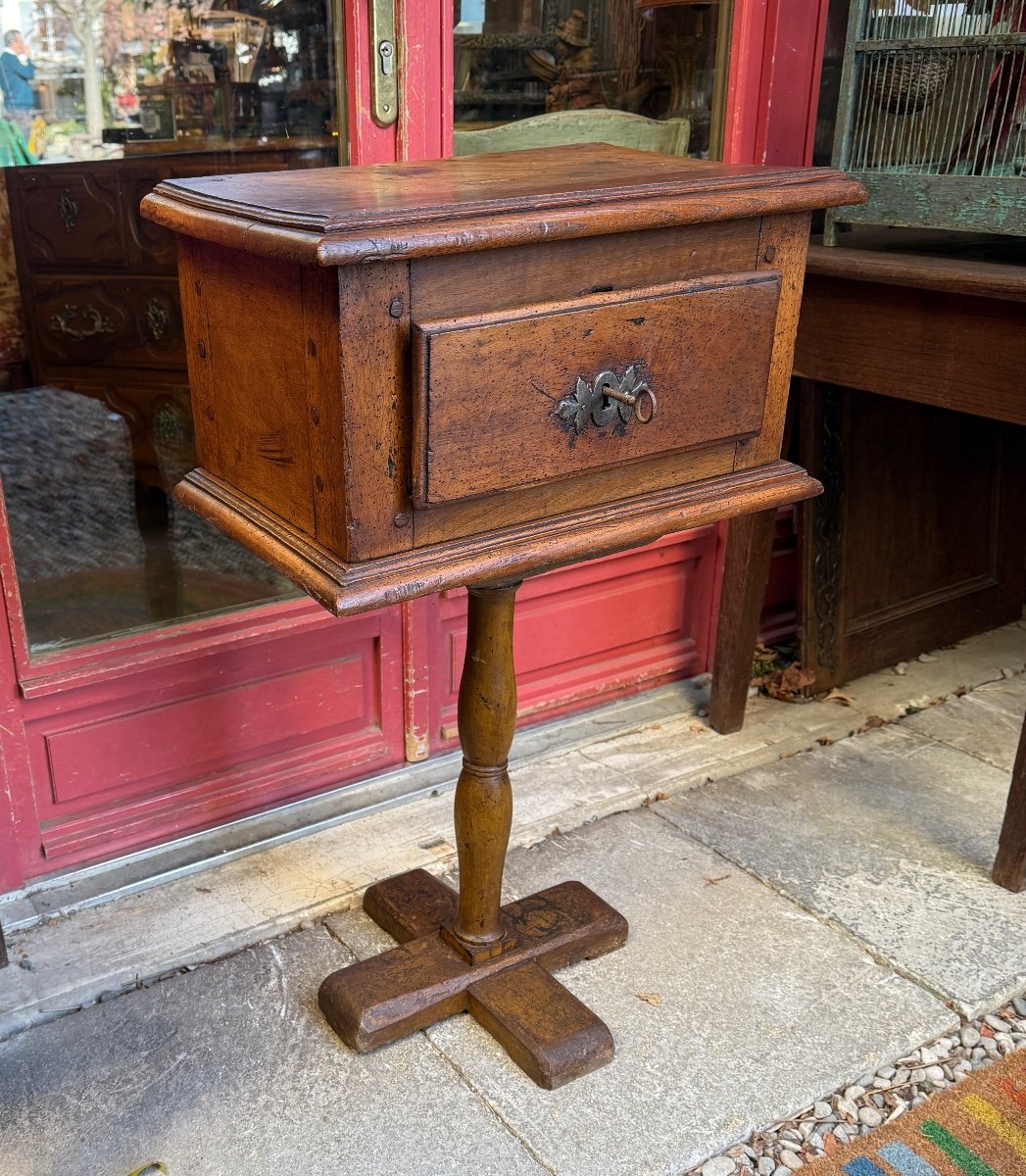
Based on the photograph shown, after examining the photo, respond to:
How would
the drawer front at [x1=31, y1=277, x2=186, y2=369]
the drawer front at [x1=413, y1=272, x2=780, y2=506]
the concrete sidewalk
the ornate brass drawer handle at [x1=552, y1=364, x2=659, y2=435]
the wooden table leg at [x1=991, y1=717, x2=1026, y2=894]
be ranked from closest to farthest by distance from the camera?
the drawer front at [x1=413, y1=272, x2=780, y2=506] → the ornate brass drawer handle at [x1=552, y1=364, x2=659, y2=435] → the concrete sidewalk → the drawer front at [x1=31, y1=277, x2=186, y2=369] → the wooden table leg at [x1=991, y1=717, x2=1026, y2=894]

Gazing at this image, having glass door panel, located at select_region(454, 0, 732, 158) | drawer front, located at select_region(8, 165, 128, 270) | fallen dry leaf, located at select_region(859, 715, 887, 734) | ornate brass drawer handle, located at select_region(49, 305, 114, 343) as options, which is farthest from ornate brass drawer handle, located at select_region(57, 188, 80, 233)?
fallen dry leaf, located at select_region(859, 715, 887, 734)

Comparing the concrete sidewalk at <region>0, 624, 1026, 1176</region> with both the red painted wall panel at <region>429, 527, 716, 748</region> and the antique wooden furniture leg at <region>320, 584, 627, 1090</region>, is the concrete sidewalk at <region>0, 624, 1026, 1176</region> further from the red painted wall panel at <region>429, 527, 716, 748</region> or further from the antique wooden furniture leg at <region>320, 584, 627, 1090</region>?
the red painted wall panel at <region>429, 527, 716, 748</region>

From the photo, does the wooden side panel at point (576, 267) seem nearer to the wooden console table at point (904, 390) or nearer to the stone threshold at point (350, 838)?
A: the wooden console table at point (904, 390)

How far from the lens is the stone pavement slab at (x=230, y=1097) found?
1.77 metres

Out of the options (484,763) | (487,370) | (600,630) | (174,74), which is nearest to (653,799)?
(600,630)

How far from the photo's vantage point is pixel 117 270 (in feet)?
7.31

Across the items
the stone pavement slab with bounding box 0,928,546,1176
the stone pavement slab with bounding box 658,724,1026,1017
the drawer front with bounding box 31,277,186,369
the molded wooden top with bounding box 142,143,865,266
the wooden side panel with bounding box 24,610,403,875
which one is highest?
the molded wooden top with bounding box 142,143,865,266

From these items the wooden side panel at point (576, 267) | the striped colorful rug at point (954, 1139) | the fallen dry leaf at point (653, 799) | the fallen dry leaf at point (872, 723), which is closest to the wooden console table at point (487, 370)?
the wooden side panel at point (576, 267)

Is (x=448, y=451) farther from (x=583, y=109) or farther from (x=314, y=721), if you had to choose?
(x=583, y=109)

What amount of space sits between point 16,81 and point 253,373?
0.84 meters

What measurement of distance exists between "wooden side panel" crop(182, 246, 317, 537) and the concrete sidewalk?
943 millimetres

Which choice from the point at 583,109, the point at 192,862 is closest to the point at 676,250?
the point at 583,109

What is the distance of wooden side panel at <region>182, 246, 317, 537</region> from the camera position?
4.78 feet

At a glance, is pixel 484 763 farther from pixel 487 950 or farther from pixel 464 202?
pixel 464 202
